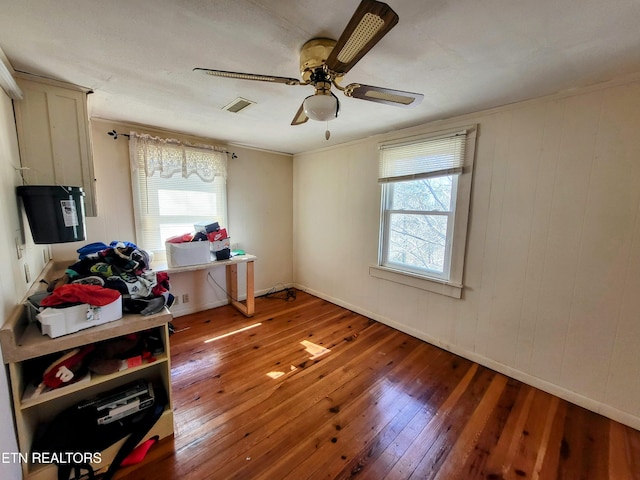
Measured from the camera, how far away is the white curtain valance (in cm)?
278

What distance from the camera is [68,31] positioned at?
1239 millimetres

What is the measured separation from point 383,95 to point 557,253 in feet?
5.70

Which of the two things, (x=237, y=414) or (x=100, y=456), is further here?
(x=237, y=414)

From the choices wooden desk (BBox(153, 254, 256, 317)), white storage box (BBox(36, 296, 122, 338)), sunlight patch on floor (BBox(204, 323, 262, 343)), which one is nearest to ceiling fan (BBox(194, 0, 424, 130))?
white storage box (BBox(36, 296, 122, 338))

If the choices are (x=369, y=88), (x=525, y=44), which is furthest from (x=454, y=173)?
(x=369, y=88)

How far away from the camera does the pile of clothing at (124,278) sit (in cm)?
150

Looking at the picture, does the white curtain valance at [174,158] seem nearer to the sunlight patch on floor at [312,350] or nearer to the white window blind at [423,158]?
the white window blind at [423,158]

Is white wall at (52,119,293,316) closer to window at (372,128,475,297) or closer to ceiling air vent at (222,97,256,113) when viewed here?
ceiling air vent at (222,97,256,113)

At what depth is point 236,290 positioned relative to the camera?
141 inches

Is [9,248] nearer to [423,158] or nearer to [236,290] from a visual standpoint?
[236,290]

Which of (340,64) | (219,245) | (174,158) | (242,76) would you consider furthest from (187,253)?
(340,64)

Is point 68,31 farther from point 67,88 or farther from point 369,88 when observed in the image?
point 369,88

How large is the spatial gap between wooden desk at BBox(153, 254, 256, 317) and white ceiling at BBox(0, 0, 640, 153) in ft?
5.12

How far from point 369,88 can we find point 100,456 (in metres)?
2.41
